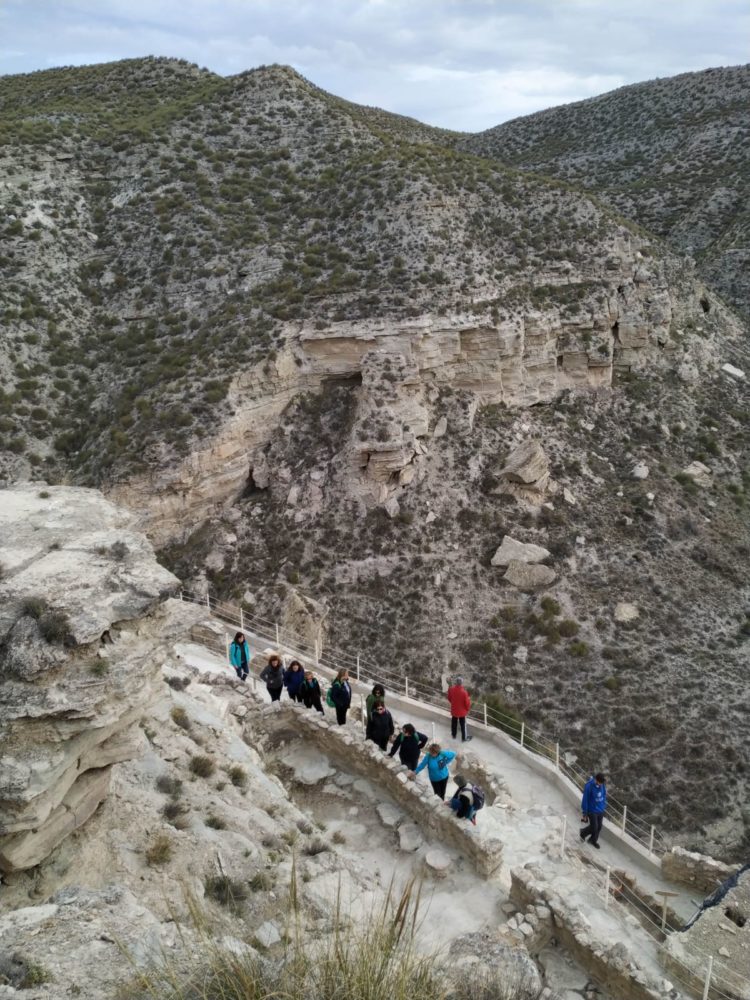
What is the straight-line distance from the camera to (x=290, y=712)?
12961 mm

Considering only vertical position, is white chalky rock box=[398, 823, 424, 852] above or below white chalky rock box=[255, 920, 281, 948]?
below

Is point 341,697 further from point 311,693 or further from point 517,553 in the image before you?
point 517,553

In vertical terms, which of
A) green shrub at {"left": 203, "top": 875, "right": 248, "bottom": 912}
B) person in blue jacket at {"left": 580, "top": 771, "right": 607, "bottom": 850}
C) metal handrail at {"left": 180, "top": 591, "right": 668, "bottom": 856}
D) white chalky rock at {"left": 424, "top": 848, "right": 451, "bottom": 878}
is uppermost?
green shrub at {"left": 203, "top": 875, "right": 248, "bottom": 912}

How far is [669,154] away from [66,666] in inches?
2362

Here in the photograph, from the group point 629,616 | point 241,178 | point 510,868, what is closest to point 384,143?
point 241,178

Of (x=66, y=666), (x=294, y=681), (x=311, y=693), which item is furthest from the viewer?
(x=294, y=681)

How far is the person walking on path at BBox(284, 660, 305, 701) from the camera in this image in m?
13.5

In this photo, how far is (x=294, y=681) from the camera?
44.3 feet

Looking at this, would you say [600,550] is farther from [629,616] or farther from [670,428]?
[670,428]

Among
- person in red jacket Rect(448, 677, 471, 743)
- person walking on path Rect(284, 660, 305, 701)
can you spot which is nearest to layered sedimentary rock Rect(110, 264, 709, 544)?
person walking on path Rect(284, 660, 305, 701)

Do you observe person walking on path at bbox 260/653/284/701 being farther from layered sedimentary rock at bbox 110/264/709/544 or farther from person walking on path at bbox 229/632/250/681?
layered sedimentary rock at bbox 110/264/709/544

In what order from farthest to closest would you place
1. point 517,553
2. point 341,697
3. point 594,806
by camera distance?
point 517,553
point 341,697
point 594,806

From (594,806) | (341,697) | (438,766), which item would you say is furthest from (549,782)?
(341,697)

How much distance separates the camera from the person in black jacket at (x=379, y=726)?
12.0 metres
